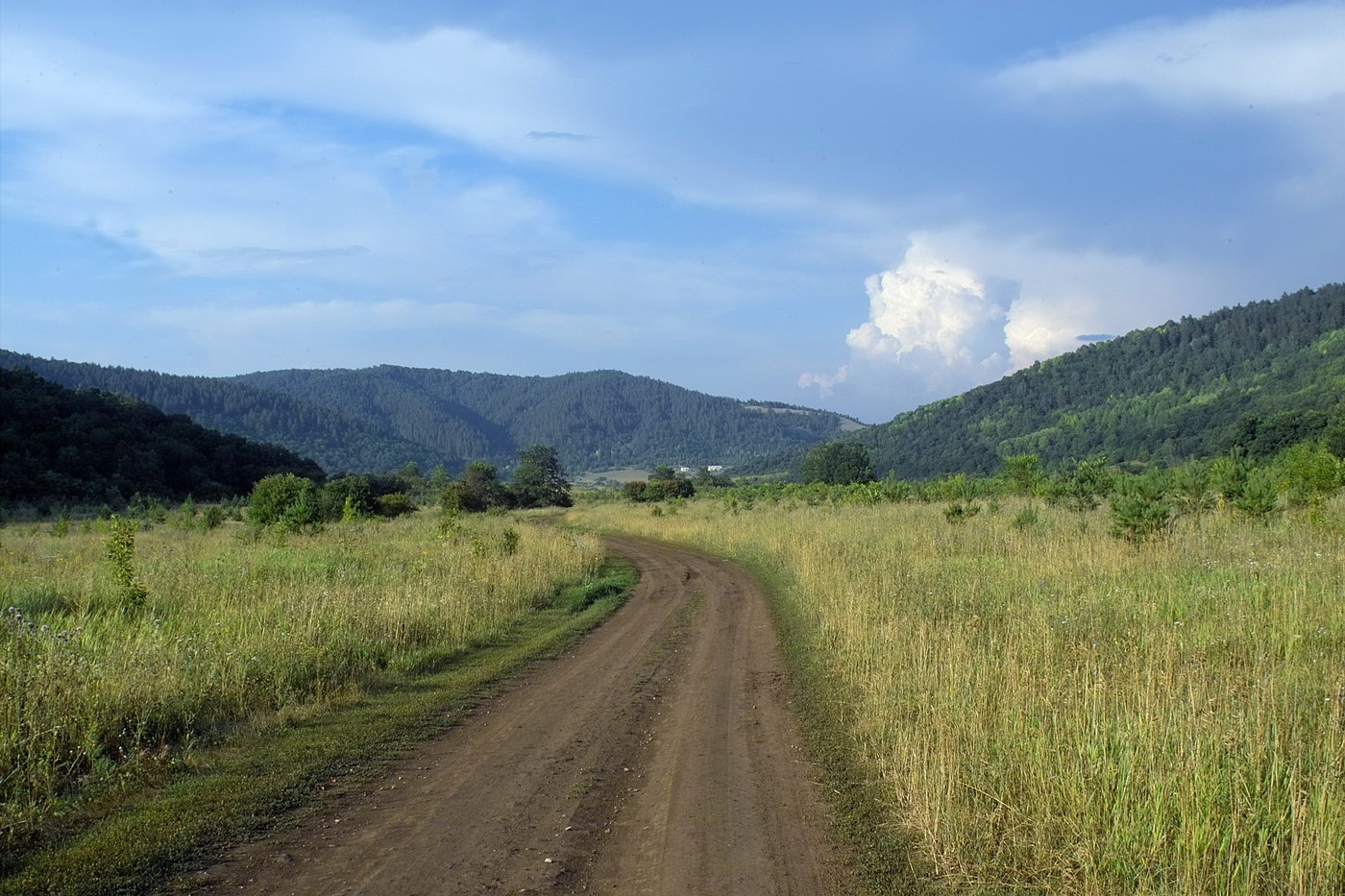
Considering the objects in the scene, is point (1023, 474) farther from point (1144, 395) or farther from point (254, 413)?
point (254, 413)

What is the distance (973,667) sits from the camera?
7527 mm

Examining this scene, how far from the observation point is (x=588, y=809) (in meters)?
5.69

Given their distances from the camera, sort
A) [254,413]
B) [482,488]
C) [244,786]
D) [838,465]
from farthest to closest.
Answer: [254,413] → [838,465] → [482,488] → [244,786]

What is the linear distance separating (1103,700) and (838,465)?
→ 7228cm

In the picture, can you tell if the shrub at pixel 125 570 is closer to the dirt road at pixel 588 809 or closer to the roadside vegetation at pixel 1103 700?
the dirt road at pixel 588 809

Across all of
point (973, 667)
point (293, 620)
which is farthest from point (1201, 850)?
point (293, 620)

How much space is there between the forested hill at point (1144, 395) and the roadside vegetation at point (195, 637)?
7937 centimetres

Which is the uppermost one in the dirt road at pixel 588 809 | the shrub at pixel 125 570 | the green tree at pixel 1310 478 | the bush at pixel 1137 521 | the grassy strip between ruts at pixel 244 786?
the green tree at pixel 1310 478

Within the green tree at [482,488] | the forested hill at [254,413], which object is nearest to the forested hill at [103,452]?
the green tree at [482,488]

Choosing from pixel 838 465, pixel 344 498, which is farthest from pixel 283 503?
pixel 838 465

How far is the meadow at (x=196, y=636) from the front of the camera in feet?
20.3

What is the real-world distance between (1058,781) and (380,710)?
6252mm

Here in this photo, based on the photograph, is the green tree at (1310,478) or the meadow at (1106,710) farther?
the green tree at (1310,478)

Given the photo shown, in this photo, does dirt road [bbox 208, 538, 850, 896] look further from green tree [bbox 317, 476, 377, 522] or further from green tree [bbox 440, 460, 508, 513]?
green tree [bbox 440, 460, 508, 513]
